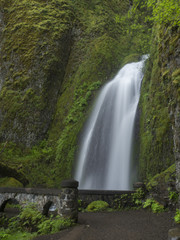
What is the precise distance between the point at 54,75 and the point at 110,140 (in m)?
10.9

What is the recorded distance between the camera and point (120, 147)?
46.8 feet

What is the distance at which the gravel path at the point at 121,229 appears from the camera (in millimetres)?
5750

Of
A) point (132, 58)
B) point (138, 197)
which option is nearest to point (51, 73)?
point (132, 58)

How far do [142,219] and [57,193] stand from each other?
3252mm

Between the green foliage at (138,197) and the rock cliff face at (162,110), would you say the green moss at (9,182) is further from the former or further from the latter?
the rock cliff face at (162,110)

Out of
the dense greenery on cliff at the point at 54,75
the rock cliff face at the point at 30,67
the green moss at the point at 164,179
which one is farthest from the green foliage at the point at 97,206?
the rock cliff face at the point at 30,67

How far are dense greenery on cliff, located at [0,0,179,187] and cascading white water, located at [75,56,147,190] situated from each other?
1.24 metres

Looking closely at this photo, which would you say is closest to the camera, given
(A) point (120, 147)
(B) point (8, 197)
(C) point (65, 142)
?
(B) point (8, 197)

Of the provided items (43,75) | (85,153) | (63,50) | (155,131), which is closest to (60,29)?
(63,50)

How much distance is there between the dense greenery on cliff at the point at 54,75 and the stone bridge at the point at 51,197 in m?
4.51

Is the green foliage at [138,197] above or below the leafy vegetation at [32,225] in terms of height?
above

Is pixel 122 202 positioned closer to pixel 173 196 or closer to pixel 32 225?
pixel 173 196

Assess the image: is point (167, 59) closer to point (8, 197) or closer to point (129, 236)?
point (129, 236)

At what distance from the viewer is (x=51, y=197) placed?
8.75m
